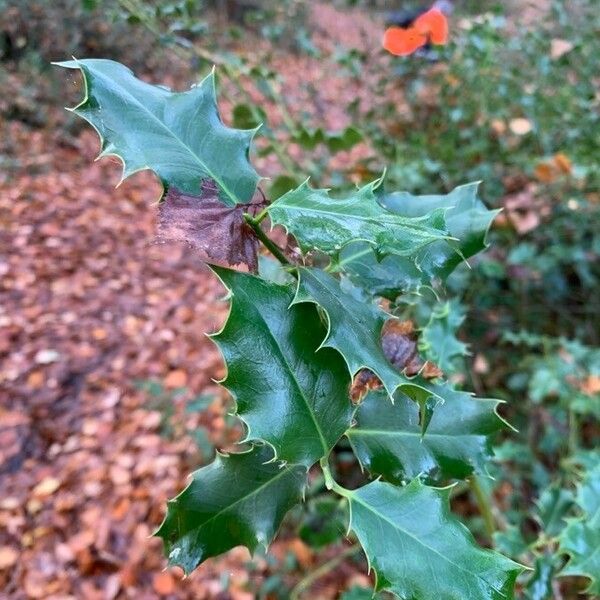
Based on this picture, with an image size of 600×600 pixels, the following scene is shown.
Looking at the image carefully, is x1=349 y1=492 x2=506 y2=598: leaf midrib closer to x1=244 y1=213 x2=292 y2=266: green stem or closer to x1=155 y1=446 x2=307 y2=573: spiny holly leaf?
x1=155 y1=446 x2=307 y2=573: spiny holly leaf

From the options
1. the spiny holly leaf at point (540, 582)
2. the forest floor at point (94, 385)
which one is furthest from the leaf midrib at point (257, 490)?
the forest floor at point (94, 385)

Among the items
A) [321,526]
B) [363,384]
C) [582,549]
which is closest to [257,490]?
[363,384]

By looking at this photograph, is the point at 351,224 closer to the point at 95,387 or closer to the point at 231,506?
the point at 231,506

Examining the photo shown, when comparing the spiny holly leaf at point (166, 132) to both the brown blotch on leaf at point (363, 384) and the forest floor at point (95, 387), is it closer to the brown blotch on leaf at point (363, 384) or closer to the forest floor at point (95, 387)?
the brown blotch on leaf at point (363, 384)

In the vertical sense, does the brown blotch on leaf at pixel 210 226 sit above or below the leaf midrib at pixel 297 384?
above

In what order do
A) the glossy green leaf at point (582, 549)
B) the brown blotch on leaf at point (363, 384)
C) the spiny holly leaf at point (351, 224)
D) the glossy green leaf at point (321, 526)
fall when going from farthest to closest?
the glossy green leaf at point (321, 526), the glossy green leaf at point (582, 549), the brown blotch on leaf at point (363, 384), the spiny holly leaf at point (351, 224)

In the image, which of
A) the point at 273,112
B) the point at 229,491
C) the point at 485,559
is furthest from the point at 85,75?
the point at 273,112
